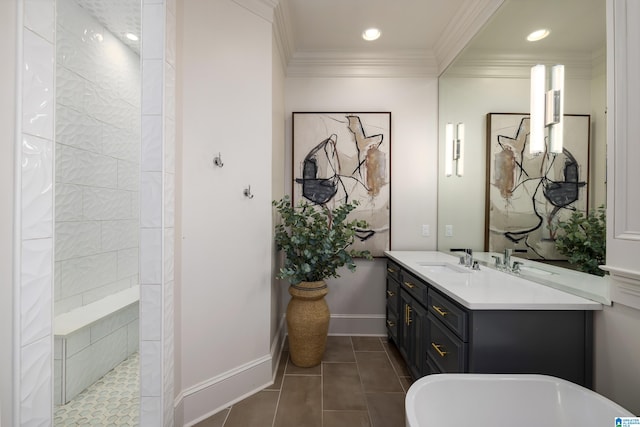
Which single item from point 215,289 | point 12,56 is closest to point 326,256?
point 215,289

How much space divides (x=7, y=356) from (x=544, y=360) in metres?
1.96

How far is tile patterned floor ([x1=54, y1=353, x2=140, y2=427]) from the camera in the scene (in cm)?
162

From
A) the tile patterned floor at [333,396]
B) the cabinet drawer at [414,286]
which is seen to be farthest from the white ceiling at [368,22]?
the tile patterned floor at [333,396]

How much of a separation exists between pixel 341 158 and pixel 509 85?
1.47 meters

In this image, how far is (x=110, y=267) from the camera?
2.08m

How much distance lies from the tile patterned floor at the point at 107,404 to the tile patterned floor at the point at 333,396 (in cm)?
42

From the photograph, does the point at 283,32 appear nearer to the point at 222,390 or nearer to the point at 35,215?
the point at 35,215

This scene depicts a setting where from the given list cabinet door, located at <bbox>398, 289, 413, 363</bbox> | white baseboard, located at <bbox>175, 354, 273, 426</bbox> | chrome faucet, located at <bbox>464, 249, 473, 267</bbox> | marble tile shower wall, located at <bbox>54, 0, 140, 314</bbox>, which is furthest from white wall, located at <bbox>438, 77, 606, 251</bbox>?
marble tile shower wall, located at <bbox>54, 0, 140, 314</bbox>

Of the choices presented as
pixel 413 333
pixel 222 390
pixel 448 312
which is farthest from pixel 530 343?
pixel 222 390

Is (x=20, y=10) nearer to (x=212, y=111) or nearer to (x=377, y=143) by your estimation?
(x=212, y=111)

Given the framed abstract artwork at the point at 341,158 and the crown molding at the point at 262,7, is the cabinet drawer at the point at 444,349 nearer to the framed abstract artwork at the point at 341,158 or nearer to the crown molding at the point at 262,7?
the framed abstract artwork at the point at 341,158

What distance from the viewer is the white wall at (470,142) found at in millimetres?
1978

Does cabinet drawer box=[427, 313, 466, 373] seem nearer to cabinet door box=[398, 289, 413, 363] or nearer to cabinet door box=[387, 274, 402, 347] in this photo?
cabinet door box=[398, 289, 413, 363]

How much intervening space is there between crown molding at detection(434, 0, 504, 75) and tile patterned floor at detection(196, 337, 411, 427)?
270 centimetres
